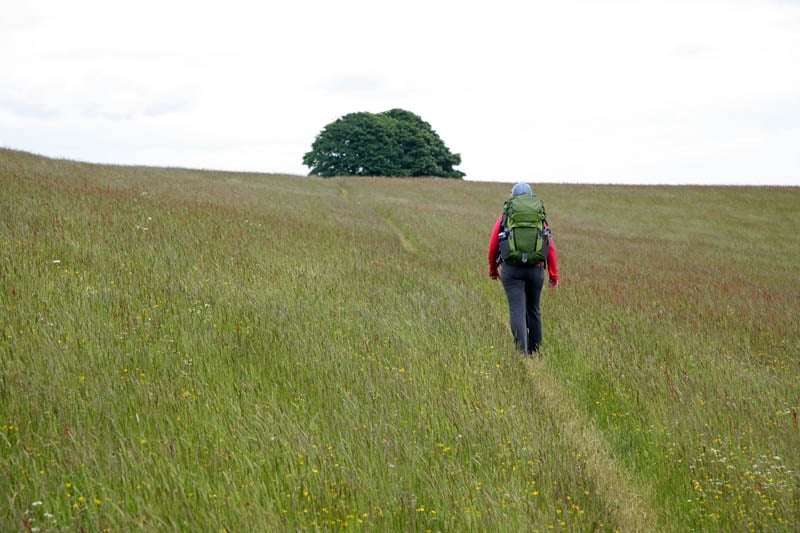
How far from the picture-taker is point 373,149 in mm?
64312

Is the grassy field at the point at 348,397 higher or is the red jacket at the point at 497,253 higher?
the red jacket at the point at 497,253

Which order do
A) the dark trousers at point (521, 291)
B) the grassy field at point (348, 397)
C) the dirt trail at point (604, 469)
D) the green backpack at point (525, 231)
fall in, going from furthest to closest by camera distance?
the dark trousers at point (521, 291) < the green backpack at point (525, 231) < the dirt trail at point (604, 469) < the grassy field at point (348, 397)

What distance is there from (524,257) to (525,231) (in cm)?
29

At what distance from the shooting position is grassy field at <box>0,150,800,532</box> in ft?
12.0

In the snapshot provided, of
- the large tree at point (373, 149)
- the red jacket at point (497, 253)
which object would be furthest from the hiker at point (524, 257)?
the large tree at point (373, 149)

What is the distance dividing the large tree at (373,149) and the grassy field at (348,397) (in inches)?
Answer: 2097

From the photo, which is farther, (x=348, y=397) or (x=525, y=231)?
(x=525, y=231)

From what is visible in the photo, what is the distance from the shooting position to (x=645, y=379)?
6785 mm

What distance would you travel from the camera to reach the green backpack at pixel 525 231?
737 cm

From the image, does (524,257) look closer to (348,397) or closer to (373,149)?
(348,397)

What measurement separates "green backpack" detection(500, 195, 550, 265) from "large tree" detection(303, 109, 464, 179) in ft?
189

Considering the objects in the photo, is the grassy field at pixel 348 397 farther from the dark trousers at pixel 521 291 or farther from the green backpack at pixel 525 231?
the green backpack at pixel 525 231

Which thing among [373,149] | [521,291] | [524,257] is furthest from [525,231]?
[373,149]

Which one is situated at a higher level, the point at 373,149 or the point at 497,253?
the point at 373,149
